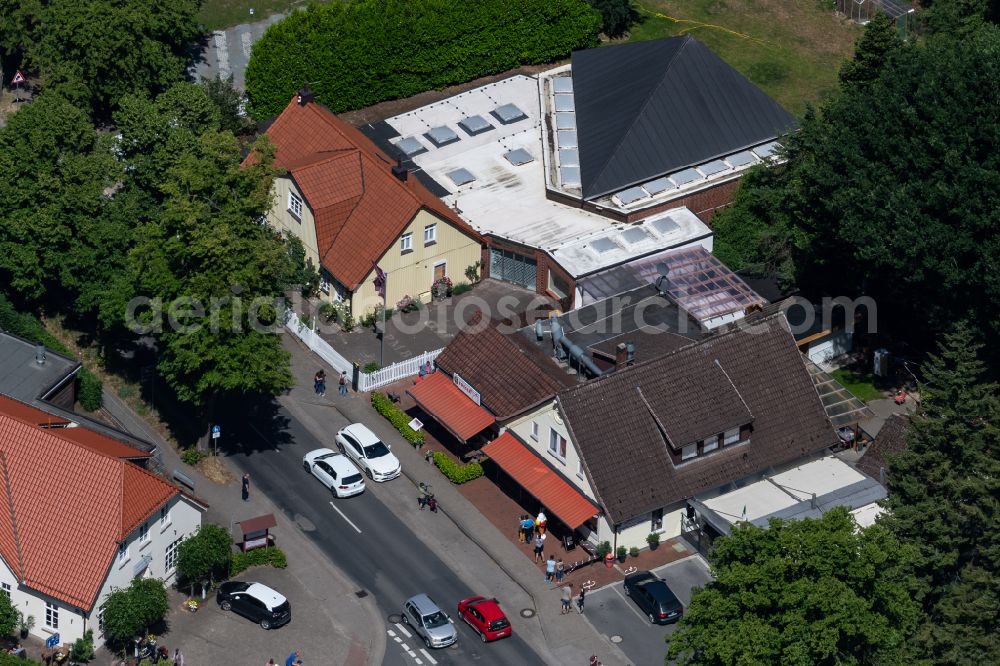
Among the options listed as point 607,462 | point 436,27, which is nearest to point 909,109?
point 607,462

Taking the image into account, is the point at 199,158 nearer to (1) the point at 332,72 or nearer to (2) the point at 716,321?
(1) the point at 332,72

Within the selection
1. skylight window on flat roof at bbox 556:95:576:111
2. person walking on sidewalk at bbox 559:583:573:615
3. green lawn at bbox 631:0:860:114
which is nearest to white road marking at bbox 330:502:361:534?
person walking on sidewalk at bbox 559:583:573:615

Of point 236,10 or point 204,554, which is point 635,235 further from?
point 236,10

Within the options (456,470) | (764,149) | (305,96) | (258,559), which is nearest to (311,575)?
(258,559)

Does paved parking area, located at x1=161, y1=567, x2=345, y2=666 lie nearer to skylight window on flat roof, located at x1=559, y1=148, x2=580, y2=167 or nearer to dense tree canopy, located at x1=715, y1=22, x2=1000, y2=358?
dense tree canopy, located at x1=715, y1=22, x2=1000, y2=358

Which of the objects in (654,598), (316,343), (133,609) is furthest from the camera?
(316,343)

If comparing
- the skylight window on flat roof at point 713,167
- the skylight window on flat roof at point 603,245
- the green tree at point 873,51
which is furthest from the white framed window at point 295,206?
the green tree at point 873,51
